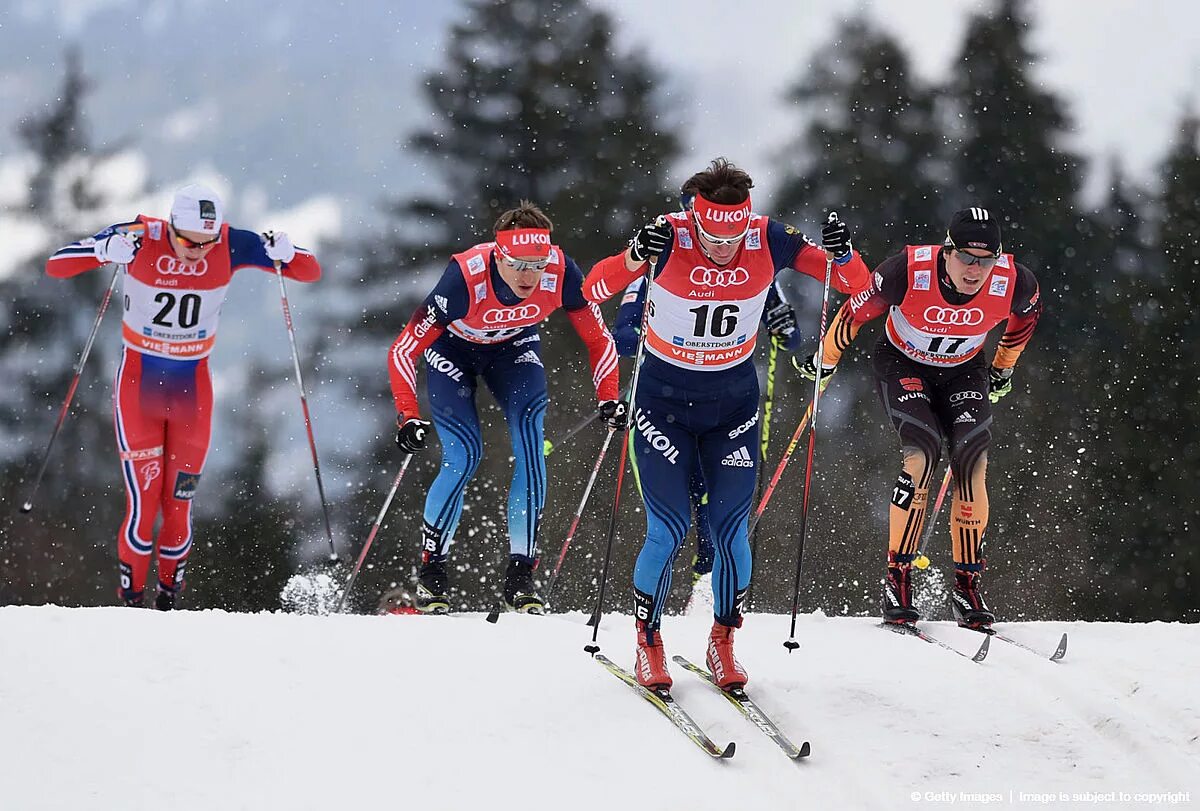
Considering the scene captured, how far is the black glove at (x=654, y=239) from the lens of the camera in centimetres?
533

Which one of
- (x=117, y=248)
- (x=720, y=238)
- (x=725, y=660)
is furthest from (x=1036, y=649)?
(x=117, y=248)

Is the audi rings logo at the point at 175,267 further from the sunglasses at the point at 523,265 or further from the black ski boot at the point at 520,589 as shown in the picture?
the black ski boot at the point at 520,589

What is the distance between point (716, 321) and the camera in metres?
5.50

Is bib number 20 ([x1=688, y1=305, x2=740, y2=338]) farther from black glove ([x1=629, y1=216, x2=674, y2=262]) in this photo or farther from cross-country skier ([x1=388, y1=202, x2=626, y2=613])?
cross-country skier ([x1=388, y1=202, x2=626, y2=613])

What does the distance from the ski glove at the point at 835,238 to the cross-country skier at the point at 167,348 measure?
133 inches

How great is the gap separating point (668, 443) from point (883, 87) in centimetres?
1819

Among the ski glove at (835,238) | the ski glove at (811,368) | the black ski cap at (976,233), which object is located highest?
the black ski cap at (976,233)

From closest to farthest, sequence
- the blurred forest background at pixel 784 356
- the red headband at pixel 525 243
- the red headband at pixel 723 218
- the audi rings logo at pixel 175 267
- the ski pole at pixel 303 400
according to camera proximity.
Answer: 1. the red headband at pixel 723 218
2. the red headband at pixel 525 243
3. the audi rings logo at pixel 175 267
4. the ski pole at pixel 303 400
5. the blurred forest background at pixel 784 356

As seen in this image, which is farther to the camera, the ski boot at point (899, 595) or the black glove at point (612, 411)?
the ski boot at point (899, 595)

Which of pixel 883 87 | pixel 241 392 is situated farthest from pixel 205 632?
pixel 241 392

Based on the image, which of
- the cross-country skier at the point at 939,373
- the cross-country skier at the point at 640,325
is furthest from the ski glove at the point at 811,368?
the cross-country skier at the point at 640,325

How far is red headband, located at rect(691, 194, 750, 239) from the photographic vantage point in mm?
5273

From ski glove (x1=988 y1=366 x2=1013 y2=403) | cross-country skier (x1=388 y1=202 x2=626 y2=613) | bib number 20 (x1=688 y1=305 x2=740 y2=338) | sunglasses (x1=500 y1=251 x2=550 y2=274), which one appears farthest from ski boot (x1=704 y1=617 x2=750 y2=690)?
ski glove (x1=988 y1=366 x2=1013 y2=403)

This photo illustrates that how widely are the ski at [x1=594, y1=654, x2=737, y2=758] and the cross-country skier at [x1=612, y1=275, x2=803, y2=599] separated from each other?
126 centimetres
